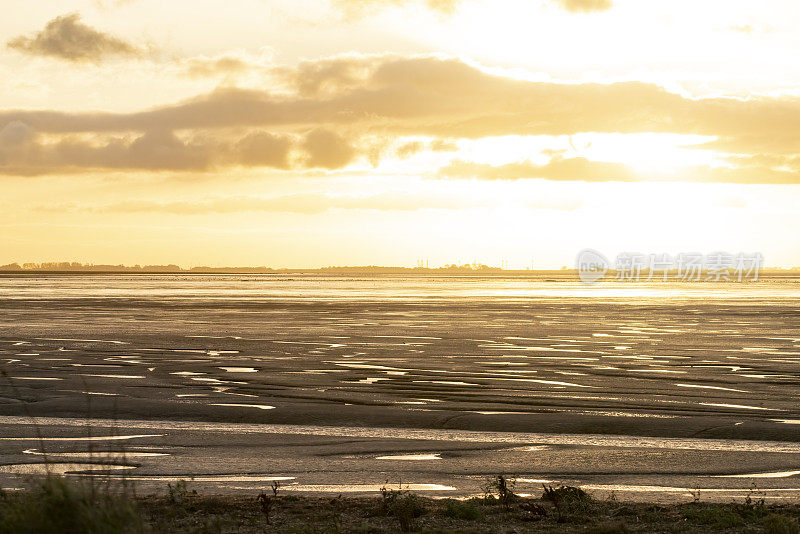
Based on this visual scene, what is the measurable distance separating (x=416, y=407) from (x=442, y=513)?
23.9ft


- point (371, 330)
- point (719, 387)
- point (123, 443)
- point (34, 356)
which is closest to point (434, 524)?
point (123, 443)

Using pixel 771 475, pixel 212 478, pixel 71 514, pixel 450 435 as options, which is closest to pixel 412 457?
pixel 450 435

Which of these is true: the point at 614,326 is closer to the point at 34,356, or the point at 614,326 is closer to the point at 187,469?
the point at 34,356

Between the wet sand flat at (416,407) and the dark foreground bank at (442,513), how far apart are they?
32.4 inches

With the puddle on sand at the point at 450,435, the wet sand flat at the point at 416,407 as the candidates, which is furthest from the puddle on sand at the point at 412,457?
the puddle on sand at the point at 450,435

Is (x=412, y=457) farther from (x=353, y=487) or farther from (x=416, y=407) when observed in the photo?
(x=416, y=407)

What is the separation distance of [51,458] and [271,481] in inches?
123

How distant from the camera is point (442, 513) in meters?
8.81

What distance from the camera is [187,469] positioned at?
11023 millimetres

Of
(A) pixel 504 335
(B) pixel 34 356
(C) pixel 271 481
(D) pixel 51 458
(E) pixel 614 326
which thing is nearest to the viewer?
(C) pixel 271 481

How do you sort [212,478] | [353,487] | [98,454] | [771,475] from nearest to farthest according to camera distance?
[353,487] → [212,478] → [771,475] → [98,454]

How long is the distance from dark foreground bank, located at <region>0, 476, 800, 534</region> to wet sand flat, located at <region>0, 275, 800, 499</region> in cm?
82

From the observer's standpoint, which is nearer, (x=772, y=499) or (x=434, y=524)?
(x=434, y=524)

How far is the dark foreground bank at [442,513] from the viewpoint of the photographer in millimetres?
8289
